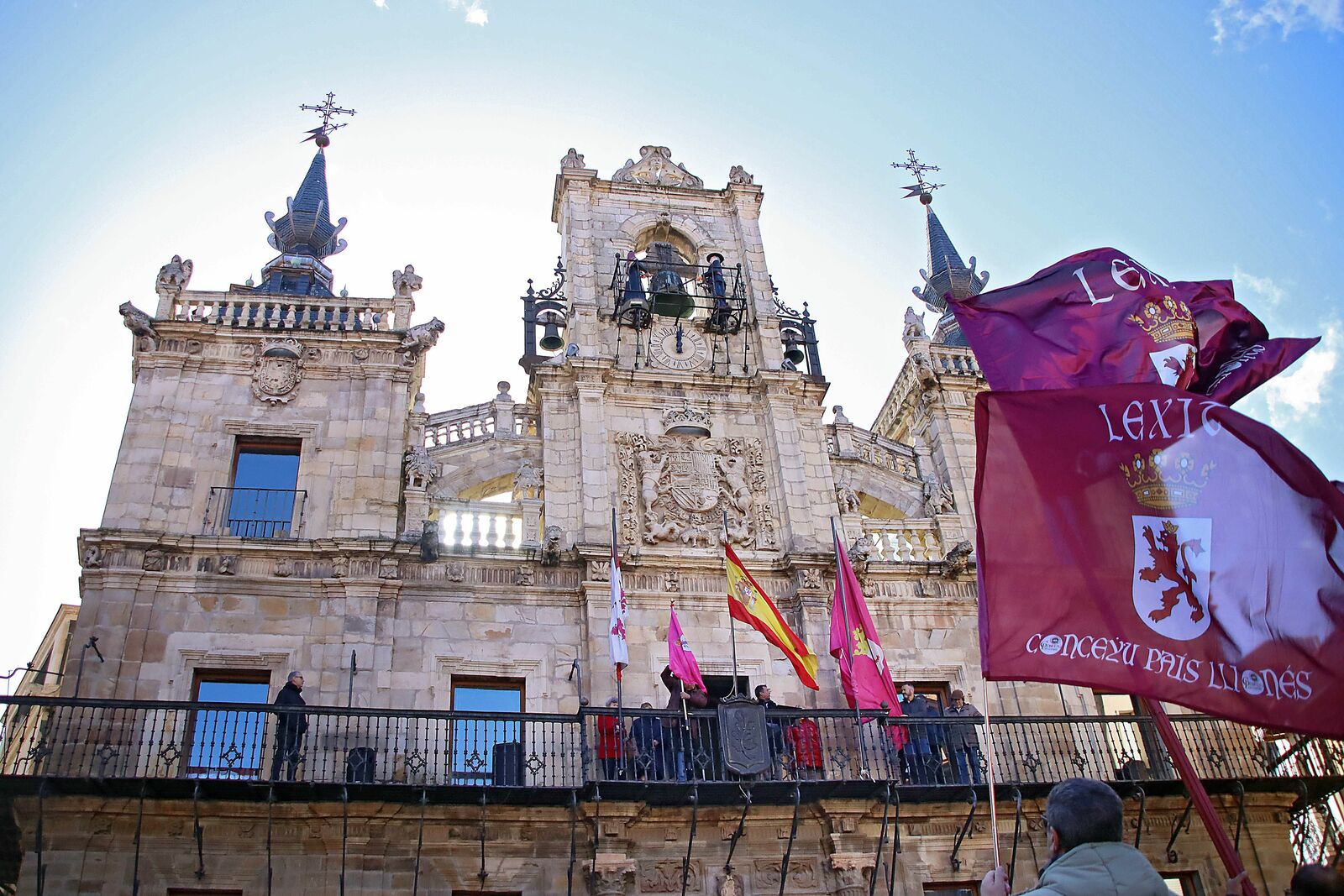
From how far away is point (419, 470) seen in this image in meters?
17.5

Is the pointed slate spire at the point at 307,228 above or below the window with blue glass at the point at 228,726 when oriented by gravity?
above

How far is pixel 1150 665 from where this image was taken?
8.27 metres

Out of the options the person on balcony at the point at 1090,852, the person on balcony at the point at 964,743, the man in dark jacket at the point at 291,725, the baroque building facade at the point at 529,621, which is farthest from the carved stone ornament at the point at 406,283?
the person on balcony at the point at 1090,852

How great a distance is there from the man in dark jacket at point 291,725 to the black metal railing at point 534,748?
1.4 inches

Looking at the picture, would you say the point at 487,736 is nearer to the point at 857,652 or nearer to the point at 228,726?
the point at 228,726

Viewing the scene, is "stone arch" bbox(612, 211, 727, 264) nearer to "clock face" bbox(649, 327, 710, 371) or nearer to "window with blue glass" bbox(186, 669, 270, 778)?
"clock face" bbox(649, 327, 710, 371)

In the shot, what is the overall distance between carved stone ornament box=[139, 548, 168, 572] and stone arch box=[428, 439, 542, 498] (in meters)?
4.00

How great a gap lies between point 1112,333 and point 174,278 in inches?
580

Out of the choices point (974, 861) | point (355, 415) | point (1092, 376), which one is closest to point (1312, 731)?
point (1092, 376)

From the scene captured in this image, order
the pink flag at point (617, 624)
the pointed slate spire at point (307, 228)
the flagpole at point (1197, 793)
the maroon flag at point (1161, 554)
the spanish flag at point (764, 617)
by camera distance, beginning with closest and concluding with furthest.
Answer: the flagpole at point (1197, 793) < the maroon flag at point (1161, 554) < the pink flag at point (617, 624) < the spanish flag at point (764, 617) < the pointed slate spire at point (307, 228)

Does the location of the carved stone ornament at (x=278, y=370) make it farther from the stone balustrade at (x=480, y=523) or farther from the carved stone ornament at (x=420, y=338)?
the stone balustrade at (x=480, y=523)

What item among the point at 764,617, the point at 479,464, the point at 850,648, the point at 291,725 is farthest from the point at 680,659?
the point at 479,464

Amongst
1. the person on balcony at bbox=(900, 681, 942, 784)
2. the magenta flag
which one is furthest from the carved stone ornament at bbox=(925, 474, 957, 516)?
the magenta flag

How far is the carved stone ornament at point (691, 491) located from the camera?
17938mm
